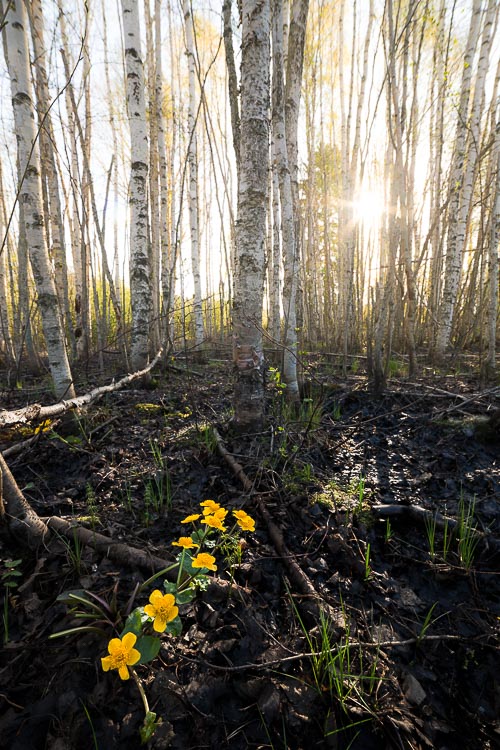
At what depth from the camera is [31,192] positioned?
2430 mm

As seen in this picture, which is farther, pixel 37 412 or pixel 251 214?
pixel 251 214

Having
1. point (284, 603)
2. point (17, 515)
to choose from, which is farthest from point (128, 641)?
point (17, 515)

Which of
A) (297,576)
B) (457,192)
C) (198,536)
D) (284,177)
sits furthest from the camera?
(457,192)

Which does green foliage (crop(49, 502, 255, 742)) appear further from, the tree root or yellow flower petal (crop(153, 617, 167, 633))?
the tree root

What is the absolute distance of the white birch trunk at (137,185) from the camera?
3844 mm

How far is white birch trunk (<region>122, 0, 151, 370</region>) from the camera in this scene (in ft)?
12.6

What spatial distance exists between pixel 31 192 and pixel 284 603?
304 centimetres

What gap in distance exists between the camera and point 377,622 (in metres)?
1.16

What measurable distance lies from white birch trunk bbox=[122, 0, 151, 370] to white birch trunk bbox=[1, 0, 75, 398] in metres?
1.29

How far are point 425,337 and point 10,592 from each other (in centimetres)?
736

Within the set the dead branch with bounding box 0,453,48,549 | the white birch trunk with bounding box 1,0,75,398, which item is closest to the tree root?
the dead branch with bounding box 0,453,48,549

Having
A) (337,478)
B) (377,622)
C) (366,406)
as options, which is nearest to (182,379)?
(366,406)

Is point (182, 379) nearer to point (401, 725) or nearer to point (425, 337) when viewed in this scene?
point (401, 725)

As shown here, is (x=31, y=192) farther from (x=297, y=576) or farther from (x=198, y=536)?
(x=297, y=576)
